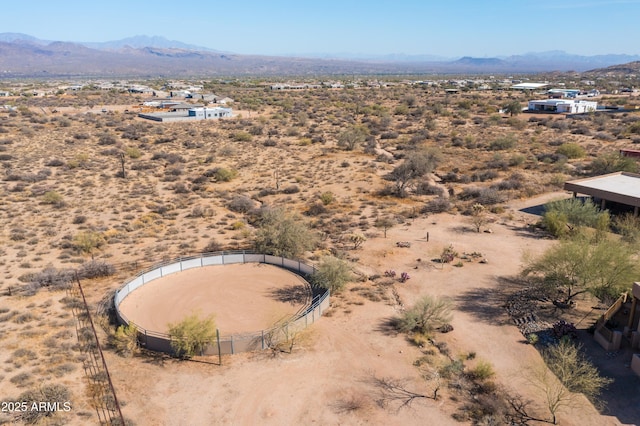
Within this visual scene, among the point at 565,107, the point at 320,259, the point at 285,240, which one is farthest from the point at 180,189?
the point at 565,107

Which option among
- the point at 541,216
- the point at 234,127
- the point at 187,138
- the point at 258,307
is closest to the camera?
the point at 258,307

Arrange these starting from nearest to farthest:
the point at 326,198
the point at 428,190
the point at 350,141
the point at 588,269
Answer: the point at 588,269 → the point at 326,198 → the point at 428,190 → the point at 350,141

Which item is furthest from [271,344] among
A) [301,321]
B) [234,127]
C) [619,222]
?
[234,127]

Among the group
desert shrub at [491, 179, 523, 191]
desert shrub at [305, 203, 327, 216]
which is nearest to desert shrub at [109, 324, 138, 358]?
desert shrub at [305, 203, 327, 216]

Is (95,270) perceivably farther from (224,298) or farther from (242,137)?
(242,137)

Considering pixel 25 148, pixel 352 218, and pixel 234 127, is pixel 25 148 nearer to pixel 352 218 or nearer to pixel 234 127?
pixel 234 127

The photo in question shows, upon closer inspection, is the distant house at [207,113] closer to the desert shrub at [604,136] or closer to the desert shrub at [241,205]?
the desert shrub at [241,205]
